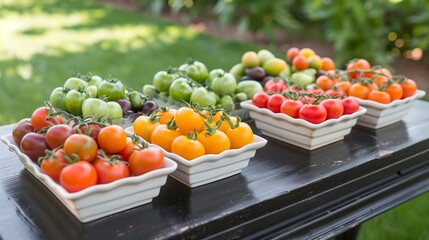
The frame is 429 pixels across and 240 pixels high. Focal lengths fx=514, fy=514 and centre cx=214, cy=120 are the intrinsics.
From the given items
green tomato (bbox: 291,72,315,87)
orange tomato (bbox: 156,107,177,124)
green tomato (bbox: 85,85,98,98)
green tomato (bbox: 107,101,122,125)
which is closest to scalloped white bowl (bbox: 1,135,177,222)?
orange tomato (bbox: 156,107,177,124)

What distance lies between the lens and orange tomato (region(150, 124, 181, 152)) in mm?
1409

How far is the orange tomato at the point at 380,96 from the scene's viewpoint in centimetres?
184

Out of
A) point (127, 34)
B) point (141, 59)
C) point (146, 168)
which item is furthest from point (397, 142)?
point (127, 34)

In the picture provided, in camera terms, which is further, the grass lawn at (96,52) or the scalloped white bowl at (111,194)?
the grass lawn at (96,52)

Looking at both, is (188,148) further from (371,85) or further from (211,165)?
(371,85)

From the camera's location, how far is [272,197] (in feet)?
4.33

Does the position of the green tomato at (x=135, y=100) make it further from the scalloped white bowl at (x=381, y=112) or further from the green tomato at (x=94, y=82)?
the scalloped white bowl at (x=381, y=112)

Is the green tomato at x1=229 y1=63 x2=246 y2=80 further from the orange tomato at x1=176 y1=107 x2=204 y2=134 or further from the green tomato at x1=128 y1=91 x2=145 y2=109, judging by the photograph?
the orange tomato at x1=176 y1=107 x2=204 y2=134

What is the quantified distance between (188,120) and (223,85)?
0.58m

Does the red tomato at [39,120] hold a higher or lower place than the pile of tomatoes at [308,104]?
higher

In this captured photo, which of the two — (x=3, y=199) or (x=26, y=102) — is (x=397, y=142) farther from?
(x=26, y=102)

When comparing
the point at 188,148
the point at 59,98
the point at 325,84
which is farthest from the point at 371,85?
the point at 59,98

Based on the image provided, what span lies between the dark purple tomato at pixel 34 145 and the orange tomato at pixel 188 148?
33cm

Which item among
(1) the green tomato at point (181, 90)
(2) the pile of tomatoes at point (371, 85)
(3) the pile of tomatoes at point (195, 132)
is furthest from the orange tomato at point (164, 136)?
(2) the pile of tomatoes at point (371, 85)
